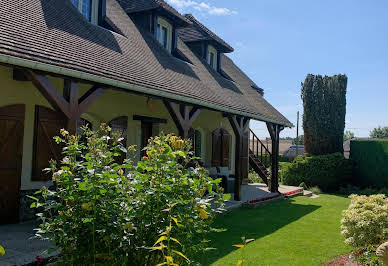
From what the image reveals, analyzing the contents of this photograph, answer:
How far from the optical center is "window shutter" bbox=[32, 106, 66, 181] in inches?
311

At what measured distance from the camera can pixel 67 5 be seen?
9.32 m

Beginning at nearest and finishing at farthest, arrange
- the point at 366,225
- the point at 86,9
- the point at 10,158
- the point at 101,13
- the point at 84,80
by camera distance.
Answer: the point at 366,225, the point at 84,80, the point at 10,158, the point at 86,9, the point at 101,13

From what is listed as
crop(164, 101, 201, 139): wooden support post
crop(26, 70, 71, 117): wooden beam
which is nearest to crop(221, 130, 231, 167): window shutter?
crop(164, 101, 201, 139): wooden support post

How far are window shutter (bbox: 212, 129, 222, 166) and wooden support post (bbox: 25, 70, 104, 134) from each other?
9.58m

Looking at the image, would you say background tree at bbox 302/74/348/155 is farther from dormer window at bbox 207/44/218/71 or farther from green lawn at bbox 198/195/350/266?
green lawn at bbox 198/195/350/266

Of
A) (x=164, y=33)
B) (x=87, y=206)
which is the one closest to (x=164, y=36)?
(x=164, y=33)

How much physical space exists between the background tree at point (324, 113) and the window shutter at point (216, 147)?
279 inches

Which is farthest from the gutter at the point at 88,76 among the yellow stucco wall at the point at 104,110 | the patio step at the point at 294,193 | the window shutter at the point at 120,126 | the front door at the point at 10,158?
the patio step at the point at 294,193

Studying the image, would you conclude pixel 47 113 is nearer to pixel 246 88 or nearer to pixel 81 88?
pixel 81 88

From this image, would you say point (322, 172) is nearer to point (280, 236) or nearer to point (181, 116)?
point (280, 236)

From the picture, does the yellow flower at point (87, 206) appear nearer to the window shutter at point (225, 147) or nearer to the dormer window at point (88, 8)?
the dormer window at point (88, 8)

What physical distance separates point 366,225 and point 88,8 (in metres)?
8.34

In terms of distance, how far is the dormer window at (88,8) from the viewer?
9.97 meters

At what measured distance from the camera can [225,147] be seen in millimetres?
16781
